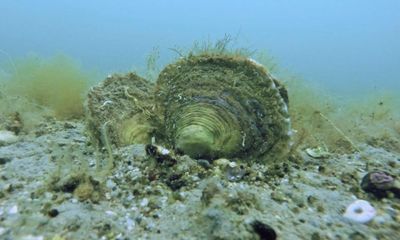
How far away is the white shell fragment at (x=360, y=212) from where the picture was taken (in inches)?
104

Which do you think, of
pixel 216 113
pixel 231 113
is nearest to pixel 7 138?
pixel 216 113

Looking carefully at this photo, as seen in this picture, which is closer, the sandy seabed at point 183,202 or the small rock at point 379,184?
the sandy seabed at point 183,202

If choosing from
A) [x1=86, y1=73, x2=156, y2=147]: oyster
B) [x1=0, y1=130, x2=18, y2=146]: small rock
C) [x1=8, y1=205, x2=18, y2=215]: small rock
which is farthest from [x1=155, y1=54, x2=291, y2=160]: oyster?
[x1=0, y1=130, x2=18, y2=146]: small rock

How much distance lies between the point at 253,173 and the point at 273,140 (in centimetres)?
70

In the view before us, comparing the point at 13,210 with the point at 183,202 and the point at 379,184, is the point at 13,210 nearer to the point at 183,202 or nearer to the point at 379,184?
the point at 183,202

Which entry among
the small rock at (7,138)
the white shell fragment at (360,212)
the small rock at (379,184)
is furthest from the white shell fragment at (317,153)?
the small rock at (7,138)

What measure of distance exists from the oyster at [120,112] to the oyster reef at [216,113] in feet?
0.05

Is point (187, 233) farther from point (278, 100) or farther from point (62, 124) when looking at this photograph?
point (62, 124)

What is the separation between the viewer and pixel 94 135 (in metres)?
4.50

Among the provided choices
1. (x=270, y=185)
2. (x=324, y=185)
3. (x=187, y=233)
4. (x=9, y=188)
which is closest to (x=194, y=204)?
(x=187, y=233)

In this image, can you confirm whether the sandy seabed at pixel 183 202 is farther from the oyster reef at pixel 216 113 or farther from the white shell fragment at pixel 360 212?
the oyster reef at pixel 216 113

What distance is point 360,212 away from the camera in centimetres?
272

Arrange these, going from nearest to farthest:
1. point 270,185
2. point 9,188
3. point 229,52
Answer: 1. point 9,188
2. point 270,185
3. point 229,52

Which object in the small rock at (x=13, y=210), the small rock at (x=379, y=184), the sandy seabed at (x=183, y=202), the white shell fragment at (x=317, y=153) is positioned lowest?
the small rock at (x=13, y=210)
